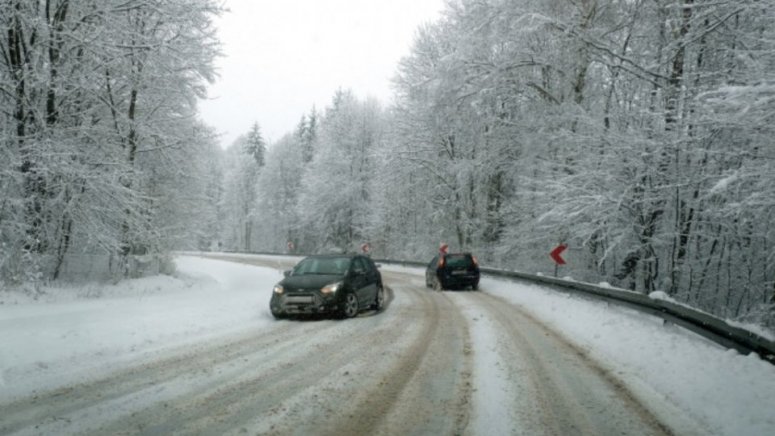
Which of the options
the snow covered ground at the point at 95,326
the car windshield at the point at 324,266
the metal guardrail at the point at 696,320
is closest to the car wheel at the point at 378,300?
the car windshield at the point at 324,266

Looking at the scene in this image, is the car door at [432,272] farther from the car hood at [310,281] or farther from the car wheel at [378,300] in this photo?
the car hood at [310,281]

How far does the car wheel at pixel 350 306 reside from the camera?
36.3 feet

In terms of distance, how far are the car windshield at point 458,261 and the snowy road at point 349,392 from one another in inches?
411

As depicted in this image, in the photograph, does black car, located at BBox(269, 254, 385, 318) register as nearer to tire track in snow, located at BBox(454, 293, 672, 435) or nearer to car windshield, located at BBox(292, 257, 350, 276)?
car windshield, located at BBox(292, 257, 350, 276)

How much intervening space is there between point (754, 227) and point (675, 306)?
3.59 metres

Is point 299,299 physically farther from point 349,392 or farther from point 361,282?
point 349,392

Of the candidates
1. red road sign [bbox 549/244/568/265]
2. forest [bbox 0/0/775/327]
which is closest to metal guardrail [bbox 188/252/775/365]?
forest [bbox 0/0/775/327]

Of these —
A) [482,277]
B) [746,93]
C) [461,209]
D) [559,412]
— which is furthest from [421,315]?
[461,209]

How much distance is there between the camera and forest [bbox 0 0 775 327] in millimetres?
9430

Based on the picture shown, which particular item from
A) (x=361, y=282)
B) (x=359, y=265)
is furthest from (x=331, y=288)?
(x=359, y=265)

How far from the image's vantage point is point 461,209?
1087 inches

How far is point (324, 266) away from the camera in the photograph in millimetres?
12461

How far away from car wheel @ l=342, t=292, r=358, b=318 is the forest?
5475 millimetres

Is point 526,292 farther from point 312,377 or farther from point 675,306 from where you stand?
point 312,377
